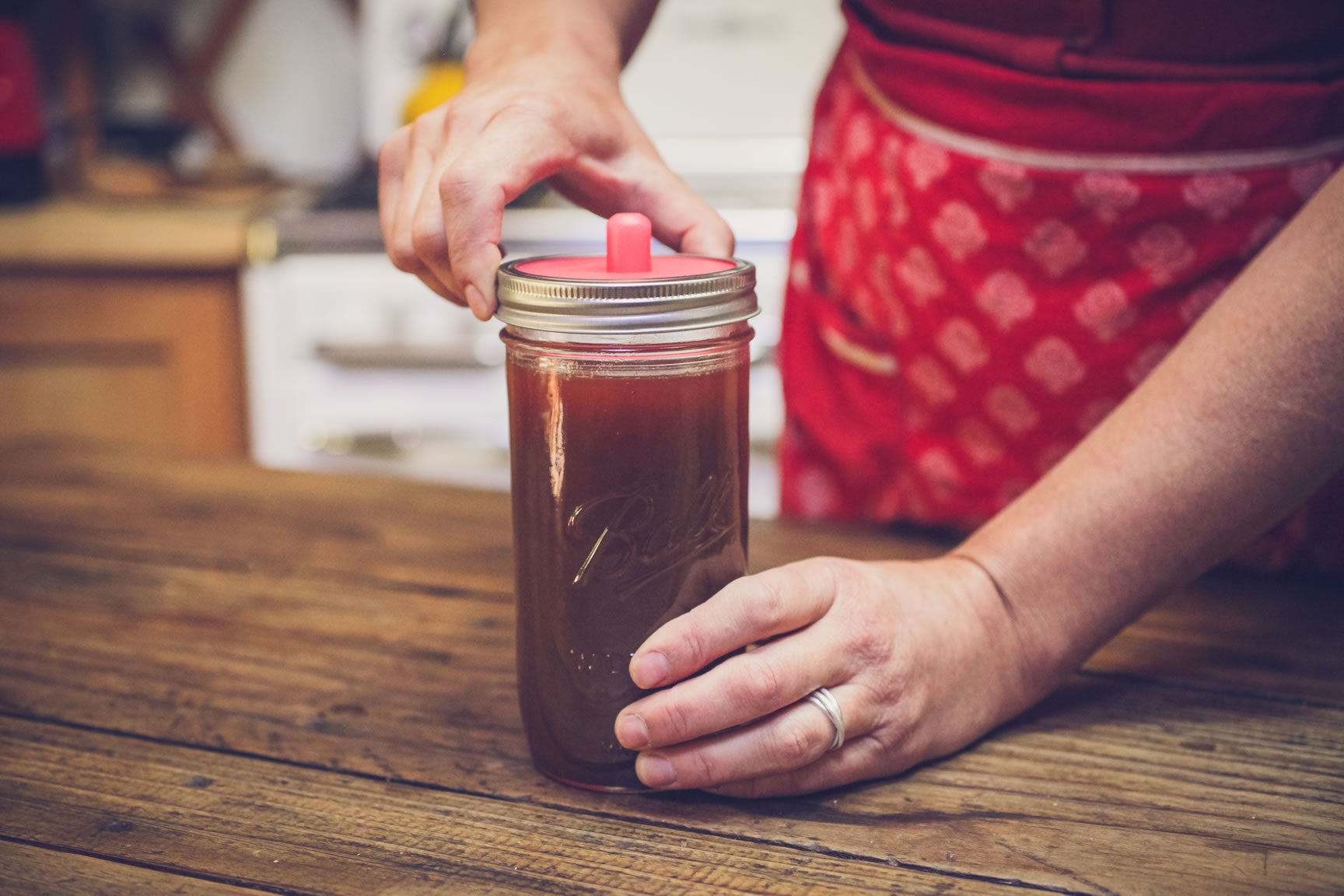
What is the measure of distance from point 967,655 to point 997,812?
0.07 meters

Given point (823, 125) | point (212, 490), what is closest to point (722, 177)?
point (823, 125)

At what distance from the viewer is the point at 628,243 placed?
0.48 meters

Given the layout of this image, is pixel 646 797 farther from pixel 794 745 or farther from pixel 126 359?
pixel 126 359

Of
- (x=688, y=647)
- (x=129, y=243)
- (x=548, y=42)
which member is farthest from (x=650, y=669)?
(x=129, y=243)

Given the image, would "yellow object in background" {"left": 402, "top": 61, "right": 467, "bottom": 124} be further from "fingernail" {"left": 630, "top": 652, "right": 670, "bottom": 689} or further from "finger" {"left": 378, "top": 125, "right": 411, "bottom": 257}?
"fingernail" {"left": 630, "top": 652, "right": 670, "bottom": 689}

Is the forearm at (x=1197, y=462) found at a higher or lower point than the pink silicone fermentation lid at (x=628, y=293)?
lower

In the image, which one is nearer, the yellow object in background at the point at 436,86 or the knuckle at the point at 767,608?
the knuckle at the point at 767,608

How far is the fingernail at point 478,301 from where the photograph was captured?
0.53m

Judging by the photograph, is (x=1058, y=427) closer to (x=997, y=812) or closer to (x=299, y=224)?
(x=997, y=812)

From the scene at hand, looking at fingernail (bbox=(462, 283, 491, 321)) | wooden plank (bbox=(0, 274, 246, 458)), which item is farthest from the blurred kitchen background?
fingernail (bbox=(462, 283, 491, 321))

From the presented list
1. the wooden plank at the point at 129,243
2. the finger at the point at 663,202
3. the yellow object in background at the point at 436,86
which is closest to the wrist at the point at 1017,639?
the finger at the point at 663,202

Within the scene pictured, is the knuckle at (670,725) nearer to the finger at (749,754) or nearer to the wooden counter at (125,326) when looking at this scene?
the finger at (749,754)

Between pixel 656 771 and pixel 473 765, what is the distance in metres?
0.09

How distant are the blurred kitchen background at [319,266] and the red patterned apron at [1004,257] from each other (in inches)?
29.5
